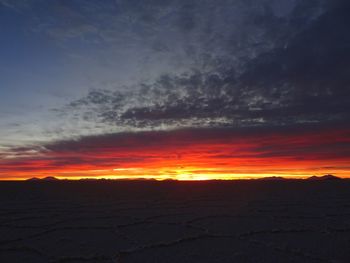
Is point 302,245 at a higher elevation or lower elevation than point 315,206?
lower

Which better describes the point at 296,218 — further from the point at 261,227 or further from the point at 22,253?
the point at 22,253

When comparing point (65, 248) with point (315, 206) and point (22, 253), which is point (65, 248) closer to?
point (22, 253)

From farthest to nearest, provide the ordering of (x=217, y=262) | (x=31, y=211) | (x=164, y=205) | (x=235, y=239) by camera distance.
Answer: (x=164, y=205)
(x=31, y=211)
(x=235, y=239)
(x=217, y=262)

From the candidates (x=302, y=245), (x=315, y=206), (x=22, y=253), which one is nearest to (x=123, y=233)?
(x=22, y=253)

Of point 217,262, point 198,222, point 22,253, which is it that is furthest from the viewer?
point 198,222

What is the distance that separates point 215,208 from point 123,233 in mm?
3187

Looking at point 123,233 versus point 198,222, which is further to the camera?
point 198,222

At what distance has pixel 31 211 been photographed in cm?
899

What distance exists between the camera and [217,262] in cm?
456

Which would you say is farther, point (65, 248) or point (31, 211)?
point (31, 211)

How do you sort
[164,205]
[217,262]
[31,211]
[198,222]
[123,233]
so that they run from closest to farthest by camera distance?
[217,262]
[123,233]
[198,222]
[31,211]
[164,205]

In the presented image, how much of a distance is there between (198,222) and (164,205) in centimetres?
267

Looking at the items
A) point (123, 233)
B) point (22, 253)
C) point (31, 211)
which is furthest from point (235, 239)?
point (31, 211)

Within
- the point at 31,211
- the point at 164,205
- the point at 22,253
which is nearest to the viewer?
the point at 22,253
